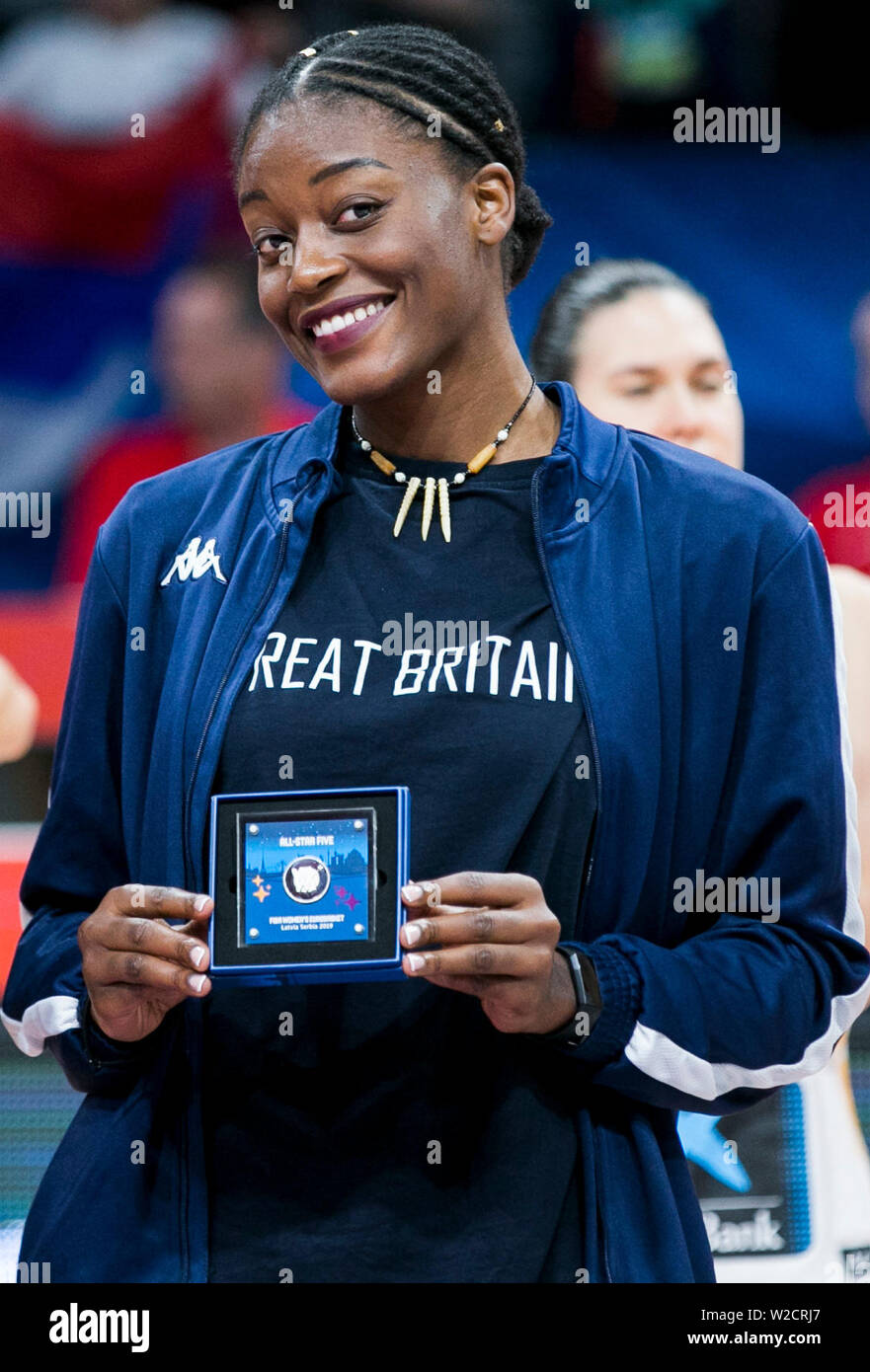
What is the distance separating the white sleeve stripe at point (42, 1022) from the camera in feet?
4.51

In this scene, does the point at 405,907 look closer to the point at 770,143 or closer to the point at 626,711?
the point at 626,711

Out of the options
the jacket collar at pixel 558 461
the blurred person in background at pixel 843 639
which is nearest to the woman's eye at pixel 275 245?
the jacket collar at pixel 558 461

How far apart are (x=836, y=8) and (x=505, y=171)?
82 cm

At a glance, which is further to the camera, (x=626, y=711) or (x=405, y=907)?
(x=626, y=711)

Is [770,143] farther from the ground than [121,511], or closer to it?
farther from the ground

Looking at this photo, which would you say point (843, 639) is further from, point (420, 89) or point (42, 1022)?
point (42, 1022)

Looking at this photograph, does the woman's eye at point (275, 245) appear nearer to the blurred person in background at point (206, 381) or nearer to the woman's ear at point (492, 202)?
the woman's ear at point (492, 202)

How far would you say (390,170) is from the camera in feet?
4.56

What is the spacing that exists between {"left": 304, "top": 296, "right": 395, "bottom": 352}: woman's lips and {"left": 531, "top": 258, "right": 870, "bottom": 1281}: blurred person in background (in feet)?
2.27

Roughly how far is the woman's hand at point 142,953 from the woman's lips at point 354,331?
46cm

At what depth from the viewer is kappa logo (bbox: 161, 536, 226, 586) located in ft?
4.75

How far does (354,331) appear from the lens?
1.38 metres

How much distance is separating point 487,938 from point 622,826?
0.19 metres
